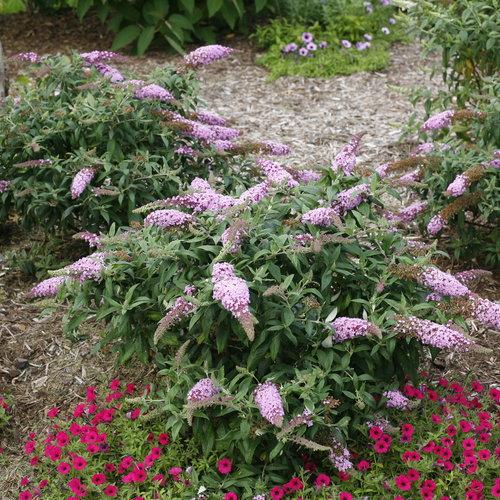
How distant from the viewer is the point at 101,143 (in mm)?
4629

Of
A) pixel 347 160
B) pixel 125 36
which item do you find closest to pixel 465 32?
pixel 347 160

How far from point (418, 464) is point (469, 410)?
18.4 inches

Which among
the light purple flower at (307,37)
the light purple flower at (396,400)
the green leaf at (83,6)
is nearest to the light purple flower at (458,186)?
the light purple flower at (396,400)

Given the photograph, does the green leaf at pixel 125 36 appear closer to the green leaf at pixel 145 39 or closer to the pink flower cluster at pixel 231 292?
the green leaf at pixel 145 39

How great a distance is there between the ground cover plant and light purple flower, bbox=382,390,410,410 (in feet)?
15.6

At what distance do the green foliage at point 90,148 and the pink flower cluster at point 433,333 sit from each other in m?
1.63

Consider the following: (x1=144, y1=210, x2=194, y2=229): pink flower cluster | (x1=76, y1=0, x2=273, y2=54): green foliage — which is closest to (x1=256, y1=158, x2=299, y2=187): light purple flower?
(x1=144, y1=210, x2=194, y2=229): pink flower cluster

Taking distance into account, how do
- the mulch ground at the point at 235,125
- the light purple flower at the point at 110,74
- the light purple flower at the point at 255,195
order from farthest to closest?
the light purple flower at the point at 110,74 → the mulch ground at the point at 235,125 → the light purple flower at the point at 255,195

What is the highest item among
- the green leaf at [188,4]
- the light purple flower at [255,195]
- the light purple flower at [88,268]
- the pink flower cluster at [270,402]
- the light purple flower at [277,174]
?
the light purple flower at [255,195]

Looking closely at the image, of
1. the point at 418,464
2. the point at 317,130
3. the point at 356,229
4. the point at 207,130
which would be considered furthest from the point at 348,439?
the point at 317,130

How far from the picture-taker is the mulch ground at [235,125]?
3979 mm

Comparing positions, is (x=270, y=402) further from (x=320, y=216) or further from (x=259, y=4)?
(x=259, y=4)

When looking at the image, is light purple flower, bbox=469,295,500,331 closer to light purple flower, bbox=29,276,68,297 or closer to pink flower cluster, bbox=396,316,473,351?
pink flower cluster, bbox=396,316,473,351

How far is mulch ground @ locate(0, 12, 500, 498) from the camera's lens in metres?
3.98
